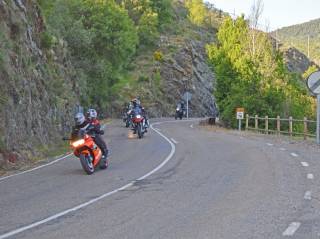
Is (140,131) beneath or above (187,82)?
beneath

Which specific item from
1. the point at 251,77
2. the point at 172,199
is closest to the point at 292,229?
the point at 172,199

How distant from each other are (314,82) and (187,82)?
170 feet

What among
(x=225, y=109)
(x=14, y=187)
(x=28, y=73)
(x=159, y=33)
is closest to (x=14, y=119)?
(x=28, y=73)

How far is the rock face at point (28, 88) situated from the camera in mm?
19672

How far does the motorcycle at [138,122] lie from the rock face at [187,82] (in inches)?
1536

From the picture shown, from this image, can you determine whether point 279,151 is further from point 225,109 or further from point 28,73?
point 225,109

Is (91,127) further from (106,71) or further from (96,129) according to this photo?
(106,71)

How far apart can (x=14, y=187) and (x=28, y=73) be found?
12.4m

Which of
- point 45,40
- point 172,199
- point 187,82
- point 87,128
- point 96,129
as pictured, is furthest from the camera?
point 187,82

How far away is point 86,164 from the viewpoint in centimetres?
1491

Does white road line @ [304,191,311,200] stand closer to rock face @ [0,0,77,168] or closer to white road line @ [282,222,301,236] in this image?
white road line @ [282,222,301,236]

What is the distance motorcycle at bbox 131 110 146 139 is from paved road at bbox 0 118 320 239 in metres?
9.20

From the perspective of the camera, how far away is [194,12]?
112 m

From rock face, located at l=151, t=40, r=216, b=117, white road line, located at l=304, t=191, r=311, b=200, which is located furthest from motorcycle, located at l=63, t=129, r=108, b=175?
rock face, located at l=151, t=40, r=216, b=117
